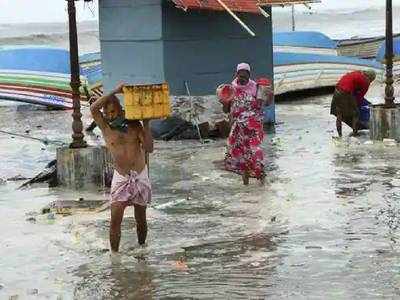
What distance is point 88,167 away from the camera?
32.5ft

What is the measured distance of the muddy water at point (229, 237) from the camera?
588cm

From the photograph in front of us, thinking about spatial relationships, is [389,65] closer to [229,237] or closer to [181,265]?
[229,237]

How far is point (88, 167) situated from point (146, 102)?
3053mm

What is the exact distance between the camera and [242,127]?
9.82m

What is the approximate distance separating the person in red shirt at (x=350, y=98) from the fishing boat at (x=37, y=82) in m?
7.91

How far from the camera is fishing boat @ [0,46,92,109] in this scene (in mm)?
20297

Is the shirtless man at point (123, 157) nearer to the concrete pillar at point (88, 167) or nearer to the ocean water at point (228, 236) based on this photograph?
the ocean water at point (228, 236)

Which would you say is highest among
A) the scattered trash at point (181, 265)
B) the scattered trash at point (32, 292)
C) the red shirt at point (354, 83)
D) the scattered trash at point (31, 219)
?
the red shirt at point (354, 83)

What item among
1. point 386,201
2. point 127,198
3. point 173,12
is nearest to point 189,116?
point 173,12

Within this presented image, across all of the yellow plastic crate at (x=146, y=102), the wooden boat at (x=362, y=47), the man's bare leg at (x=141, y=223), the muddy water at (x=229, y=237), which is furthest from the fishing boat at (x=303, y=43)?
the man's bare leg at (x=141, y=223)

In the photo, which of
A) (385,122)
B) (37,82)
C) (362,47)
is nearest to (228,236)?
(385,122)

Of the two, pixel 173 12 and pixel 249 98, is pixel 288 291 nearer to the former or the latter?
pixel 249 98

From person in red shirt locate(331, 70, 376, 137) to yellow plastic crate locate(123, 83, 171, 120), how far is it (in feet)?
22.2

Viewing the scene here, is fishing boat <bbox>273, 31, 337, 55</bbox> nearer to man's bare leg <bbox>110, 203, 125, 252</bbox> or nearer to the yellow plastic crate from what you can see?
the yellow plastic crate
